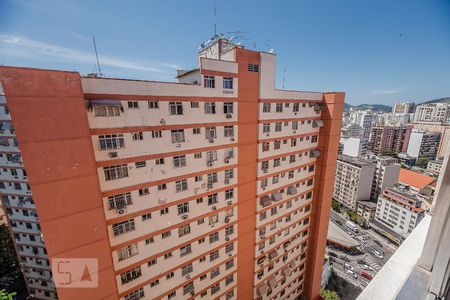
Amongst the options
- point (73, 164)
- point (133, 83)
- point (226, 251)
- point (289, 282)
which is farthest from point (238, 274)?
point (133, 83)

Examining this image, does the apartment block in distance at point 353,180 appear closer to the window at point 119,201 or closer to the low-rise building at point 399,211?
the low-rise building at point 399,211

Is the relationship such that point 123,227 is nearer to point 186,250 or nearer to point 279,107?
point 186,250

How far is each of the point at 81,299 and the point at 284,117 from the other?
15122 mm

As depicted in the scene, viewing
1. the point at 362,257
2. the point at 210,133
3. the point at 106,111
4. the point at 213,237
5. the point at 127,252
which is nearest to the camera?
the point at 106,111

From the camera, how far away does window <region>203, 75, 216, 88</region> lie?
1034cm

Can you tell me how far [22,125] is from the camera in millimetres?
6480

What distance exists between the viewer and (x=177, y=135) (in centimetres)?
999

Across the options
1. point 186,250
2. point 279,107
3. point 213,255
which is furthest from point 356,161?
point 186,250

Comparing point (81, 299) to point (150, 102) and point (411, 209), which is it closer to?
point (150, 102)

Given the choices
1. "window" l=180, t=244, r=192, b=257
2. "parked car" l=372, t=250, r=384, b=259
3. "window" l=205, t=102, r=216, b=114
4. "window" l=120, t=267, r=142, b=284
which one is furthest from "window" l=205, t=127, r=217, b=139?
"parked car" l=372, t=250, r=384, b=259

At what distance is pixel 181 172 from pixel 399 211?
50.2 metres

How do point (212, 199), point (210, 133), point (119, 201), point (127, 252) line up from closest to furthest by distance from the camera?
1. point (119, 201)
2. point (127, 252)
3. point (210, 133)
4. point (212, 199)

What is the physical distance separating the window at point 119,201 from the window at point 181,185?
2.34m

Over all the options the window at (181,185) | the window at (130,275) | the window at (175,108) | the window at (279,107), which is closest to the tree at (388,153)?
the window at (279,107)
